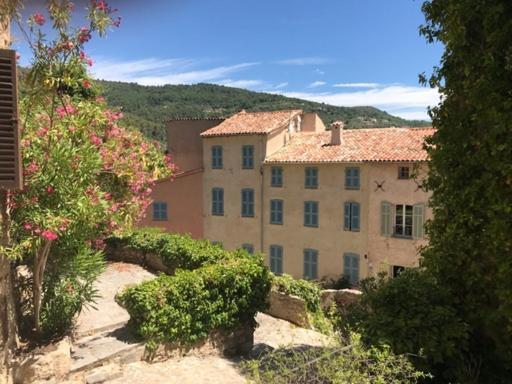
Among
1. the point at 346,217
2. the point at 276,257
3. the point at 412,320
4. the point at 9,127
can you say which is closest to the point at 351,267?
the point at 346,217

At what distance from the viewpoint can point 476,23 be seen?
6.18 meters

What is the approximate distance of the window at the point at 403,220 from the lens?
20125 millimetres

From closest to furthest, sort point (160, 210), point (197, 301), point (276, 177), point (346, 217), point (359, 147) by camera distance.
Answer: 1. point (197, 301)
2. point (346, 217)
3. point (359, 147)
4. point (276, 177)
5. point (160, 210)

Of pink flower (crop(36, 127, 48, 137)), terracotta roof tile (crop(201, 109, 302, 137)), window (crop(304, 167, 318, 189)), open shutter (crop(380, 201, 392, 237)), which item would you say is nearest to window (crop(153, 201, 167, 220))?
terracotta roof tile (crop(201, 109, 302, 137))

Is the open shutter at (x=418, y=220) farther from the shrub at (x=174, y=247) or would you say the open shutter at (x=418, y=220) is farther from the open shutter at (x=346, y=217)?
the shrub at (x=174, y=247)

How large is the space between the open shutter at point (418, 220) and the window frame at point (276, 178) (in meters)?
7.13

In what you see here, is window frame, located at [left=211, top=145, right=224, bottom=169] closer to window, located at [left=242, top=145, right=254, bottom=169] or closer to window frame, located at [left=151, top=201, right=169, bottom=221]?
window, located at [left=242, top=145, right=254, bottom=169]

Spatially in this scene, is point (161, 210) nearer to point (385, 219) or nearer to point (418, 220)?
point (385, 219)

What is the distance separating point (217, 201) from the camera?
25625 mm

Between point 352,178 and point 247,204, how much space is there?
6308 mm

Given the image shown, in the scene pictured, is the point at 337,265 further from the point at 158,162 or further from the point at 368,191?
the point at 158,162

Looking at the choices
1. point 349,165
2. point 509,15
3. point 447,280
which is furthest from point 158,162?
point 349,165

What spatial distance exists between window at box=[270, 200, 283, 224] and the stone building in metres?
0.06

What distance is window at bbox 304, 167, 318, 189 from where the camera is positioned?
22609 mm
